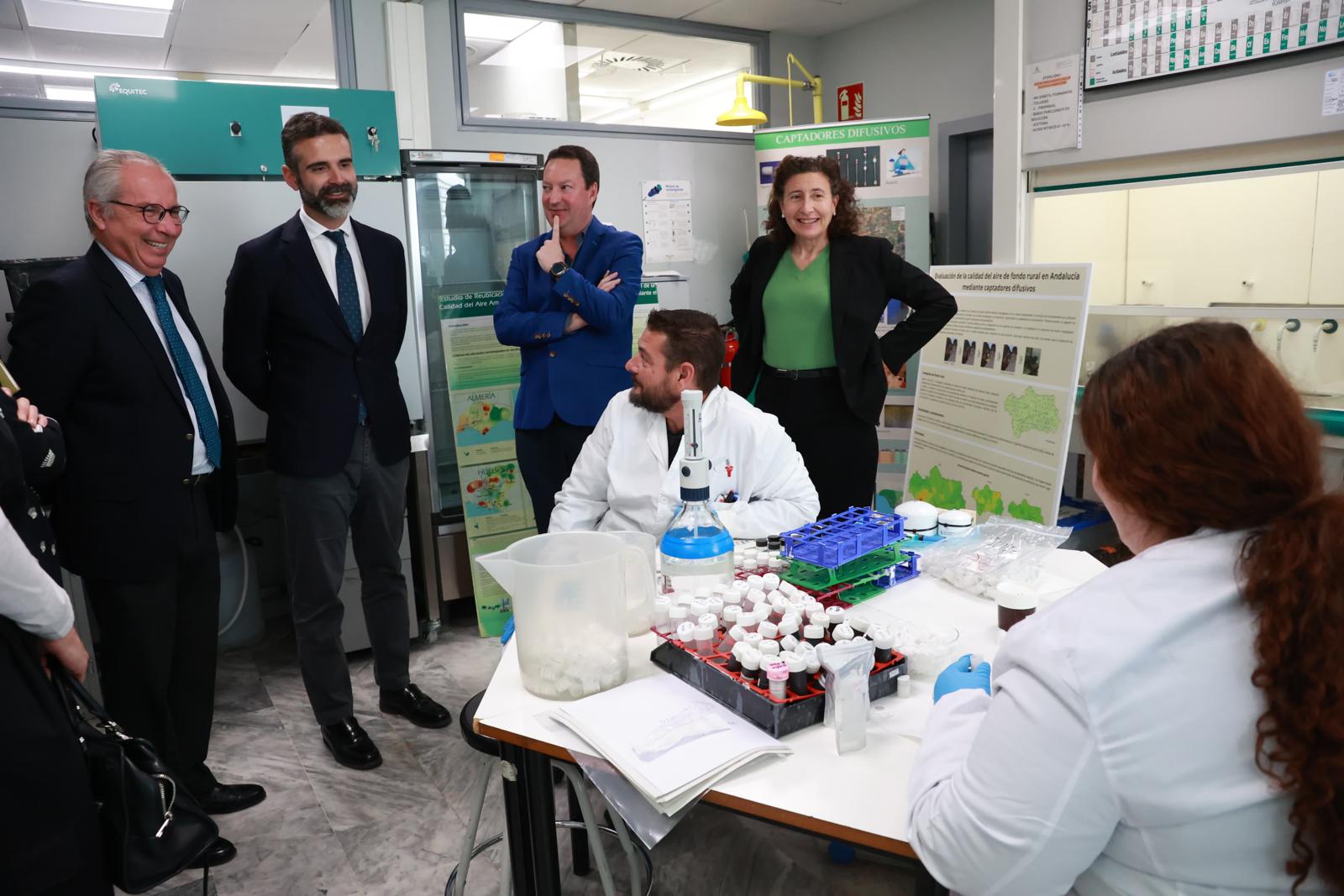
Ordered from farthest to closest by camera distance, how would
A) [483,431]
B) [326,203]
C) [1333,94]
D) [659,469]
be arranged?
[483,431], [1333,94], [326,203], [659,469]

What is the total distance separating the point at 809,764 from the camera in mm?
1174

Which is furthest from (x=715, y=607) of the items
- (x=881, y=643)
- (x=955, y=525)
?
(x=955, y=525)

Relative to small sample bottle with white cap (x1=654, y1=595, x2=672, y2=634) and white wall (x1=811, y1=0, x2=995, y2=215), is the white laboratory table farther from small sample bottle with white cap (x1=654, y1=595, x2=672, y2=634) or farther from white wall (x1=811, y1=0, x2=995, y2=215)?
white wall (x1=811, y1=0, x2=995, y2=215)

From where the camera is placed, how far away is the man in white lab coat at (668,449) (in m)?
2.15

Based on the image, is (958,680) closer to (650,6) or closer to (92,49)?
(650,6)

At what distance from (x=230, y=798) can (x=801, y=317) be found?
7.20ft

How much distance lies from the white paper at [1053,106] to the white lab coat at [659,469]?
2023 mm

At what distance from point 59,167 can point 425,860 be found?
2973 millimetres

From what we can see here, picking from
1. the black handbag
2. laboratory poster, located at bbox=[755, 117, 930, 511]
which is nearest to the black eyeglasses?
the black handbag

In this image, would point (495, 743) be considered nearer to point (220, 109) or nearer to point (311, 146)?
point (311, 146)

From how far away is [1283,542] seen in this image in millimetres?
823

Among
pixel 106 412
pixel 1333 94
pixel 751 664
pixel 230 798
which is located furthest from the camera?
pixel 1333 94

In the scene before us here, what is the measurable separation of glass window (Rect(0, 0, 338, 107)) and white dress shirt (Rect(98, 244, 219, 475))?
1.78m

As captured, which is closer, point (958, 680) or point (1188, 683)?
point (1188, 683)
